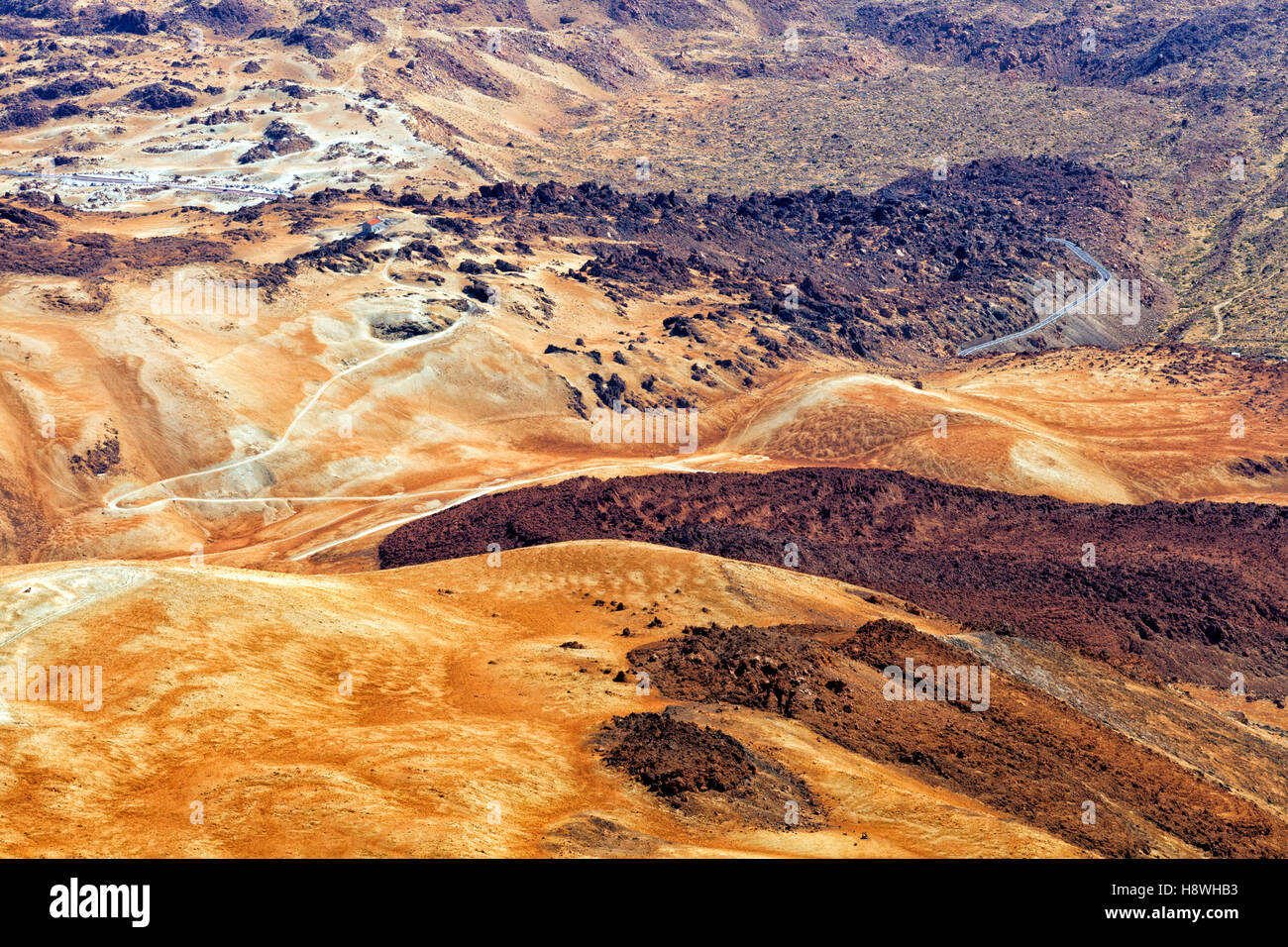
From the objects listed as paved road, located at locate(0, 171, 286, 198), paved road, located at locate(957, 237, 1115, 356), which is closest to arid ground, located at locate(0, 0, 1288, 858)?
paved road, located at locate(957, 237, 1115, 356)

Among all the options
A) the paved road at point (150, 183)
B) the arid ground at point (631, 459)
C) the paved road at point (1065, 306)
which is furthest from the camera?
the paved road at point (150, 183)

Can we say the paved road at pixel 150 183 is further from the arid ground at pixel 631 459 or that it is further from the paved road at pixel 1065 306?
the paved road at pixel 1065 306

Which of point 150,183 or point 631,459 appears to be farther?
point 150,183

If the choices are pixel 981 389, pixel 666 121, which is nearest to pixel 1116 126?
pixel 666 121

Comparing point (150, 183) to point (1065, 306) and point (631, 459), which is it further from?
point (1065, 306)

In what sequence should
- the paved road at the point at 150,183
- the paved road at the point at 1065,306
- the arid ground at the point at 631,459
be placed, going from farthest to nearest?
the paved road at the point at 150,183
the paved road at the point at 1065,306
the arid ground at the point at 631,459

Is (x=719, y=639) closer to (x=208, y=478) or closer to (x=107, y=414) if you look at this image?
(x=208, y=478)

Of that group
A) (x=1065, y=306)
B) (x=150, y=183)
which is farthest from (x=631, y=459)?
(x=150, y=183)

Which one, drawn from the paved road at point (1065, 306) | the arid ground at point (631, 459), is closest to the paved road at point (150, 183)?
the arid ground at point (631, 459)

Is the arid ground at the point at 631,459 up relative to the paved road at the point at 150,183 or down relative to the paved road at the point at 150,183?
down
